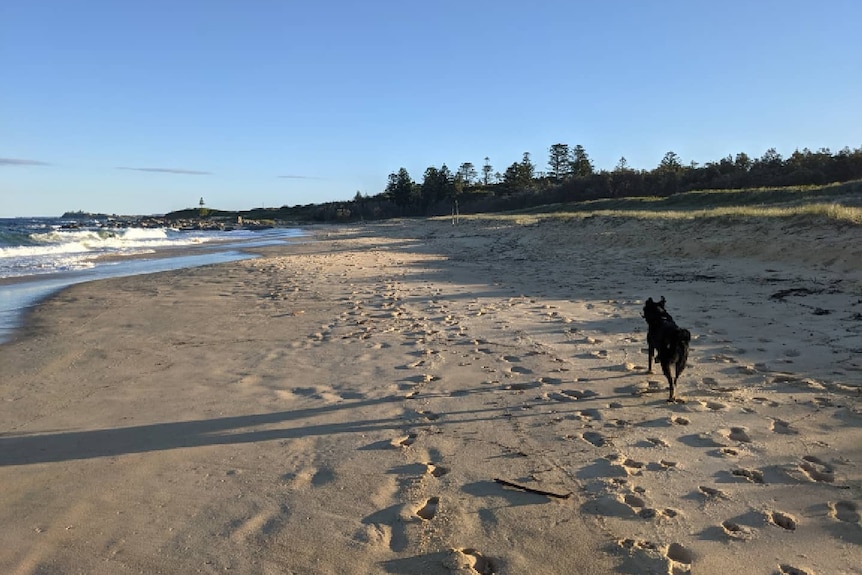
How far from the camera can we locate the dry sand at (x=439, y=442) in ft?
9.60

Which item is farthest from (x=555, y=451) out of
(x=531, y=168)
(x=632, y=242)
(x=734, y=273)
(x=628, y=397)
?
(x=531, y=168)

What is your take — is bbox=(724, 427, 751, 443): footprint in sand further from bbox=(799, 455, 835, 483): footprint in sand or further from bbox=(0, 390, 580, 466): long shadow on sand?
bbox=(0, 390, 580, 466): long shadow on sand

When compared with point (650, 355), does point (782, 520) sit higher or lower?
lower

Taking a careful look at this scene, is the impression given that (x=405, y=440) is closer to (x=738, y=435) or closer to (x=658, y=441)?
(x=658, y=441)

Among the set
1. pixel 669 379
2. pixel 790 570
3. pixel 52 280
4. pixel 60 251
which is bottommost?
pixel 790 570

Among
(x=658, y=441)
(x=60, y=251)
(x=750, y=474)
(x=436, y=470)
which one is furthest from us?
(x=60, y=251)

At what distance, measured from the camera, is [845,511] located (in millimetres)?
3109

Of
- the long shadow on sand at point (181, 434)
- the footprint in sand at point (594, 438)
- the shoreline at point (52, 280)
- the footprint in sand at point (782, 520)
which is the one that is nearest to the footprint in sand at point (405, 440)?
the long shadow on sand at point (181, 434)

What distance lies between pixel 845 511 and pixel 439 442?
106 inches

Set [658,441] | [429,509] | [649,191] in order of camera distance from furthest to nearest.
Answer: [649,191], [658,441], [429,509]

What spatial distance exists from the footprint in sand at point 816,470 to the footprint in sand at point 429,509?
2534 millimetres

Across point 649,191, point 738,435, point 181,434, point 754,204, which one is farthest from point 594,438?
point 649,191

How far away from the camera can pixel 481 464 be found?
3885 millimetres

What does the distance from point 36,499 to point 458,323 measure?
595 cm
